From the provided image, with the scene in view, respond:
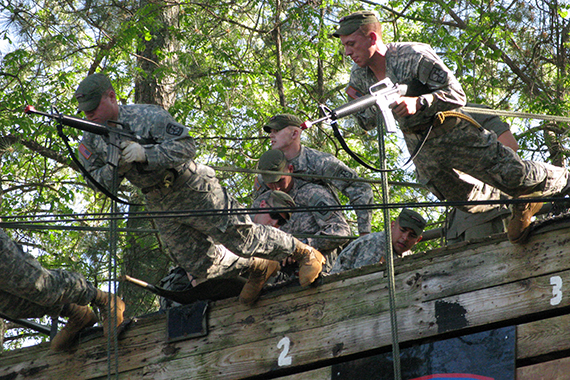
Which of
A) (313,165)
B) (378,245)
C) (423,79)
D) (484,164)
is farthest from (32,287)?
(484,164)

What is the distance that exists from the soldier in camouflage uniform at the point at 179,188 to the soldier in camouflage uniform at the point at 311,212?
995 mm

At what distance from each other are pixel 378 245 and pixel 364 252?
4.4 inches

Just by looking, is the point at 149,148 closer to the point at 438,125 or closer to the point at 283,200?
the point at 283,200

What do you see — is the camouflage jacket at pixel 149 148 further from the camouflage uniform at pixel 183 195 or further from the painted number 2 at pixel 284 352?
the painted number 2 at pixel 284 352

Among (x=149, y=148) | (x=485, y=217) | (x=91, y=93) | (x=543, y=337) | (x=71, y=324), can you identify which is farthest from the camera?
(x=485, y=217)

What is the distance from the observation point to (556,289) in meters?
4.03

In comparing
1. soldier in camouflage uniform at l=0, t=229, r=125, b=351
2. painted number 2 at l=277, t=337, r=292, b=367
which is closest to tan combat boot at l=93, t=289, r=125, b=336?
soldier in camouflage uniform at l=0, t=229, r=125, b=351

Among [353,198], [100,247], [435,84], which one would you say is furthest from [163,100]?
[435,84]

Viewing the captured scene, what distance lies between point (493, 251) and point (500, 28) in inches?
283

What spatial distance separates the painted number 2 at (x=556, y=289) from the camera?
157 inches

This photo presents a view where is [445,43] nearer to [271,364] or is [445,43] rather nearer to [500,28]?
[500,28]

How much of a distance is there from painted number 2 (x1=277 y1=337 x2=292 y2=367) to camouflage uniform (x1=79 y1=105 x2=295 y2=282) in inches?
23.3

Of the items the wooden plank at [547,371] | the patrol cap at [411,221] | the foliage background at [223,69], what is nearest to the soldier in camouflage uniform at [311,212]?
the patrol cap at [411,221]

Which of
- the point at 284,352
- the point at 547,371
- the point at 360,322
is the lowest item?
the point at 547,371
